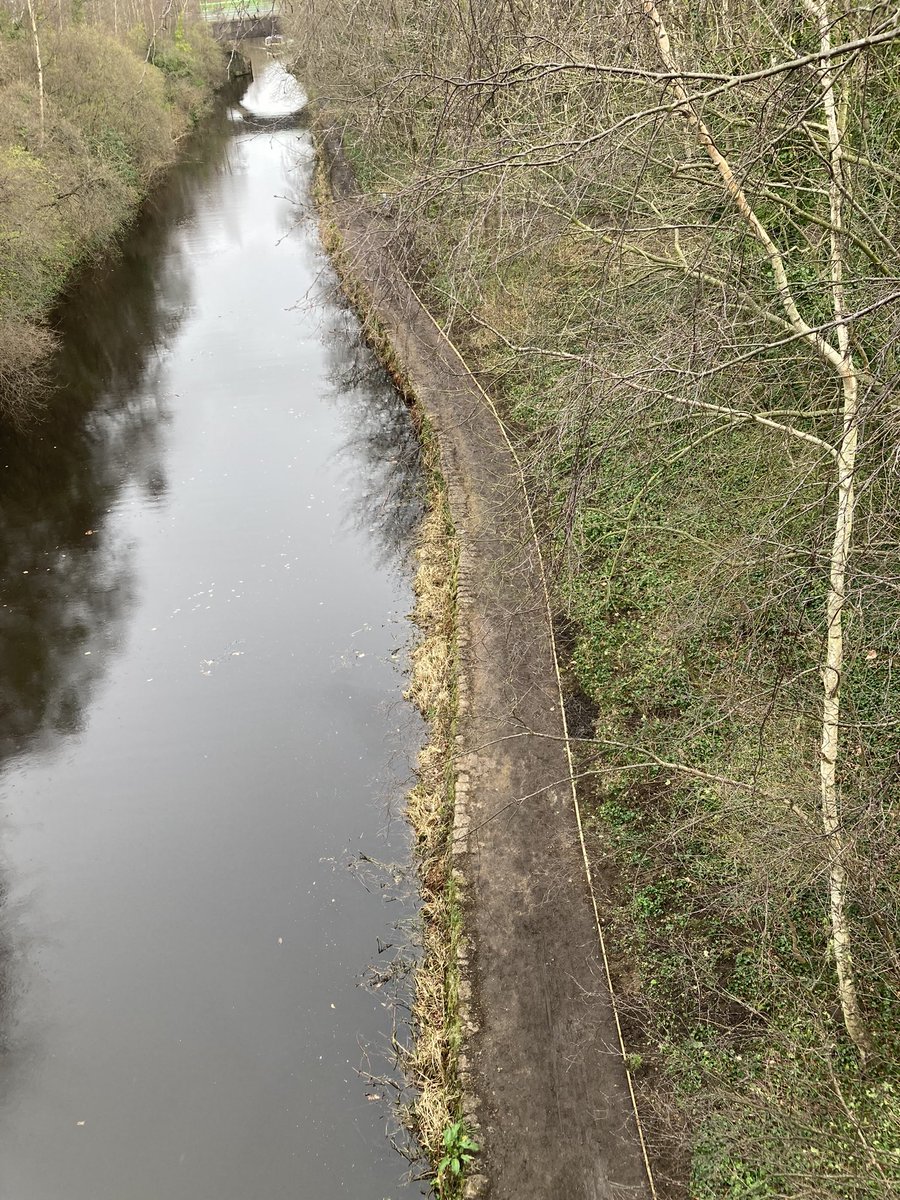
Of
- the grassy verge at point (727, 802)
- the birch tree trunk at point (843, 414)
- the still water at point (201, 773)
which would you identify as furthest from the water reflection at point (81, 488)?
the birch tree trunk at point (843, 414)

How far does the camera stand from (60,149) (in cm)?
2281

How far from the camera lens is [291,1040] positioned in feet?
25.1

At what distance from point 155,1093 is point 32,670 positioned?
6.32m

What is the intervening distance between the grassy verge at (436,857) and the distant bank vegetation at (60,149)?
9.74 meters

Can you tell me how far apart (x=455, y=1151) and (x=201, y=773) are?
5413mm

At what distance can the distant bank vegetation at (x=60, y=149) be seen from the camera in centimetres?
1706

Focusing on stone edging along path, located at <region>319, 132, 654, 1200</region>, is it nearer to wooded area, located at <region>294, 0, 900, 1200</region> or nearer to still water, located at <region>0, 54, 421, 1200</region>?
wooded area, located at <region>294, 0, 900, 1200</region>

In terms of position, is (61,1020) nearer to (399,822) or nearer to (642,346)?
(399,822)

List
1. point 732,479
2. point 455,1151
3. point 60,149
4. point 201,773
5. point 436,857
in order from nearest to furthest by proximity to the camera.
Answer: point 455,1151
point 436,857
point 732,479
point 201,773
point 60,149

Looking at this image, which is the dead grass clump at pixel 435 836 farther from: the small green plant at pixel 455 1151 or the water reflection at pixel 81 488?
the water reflection at pixel 81 488

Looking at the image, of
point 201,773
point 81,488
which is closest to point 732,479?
point 201,773

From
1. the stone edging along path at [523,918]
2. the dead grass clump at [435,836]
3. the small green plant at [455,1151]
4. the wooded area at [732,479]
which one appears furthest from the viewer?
the dead grass clump at [435,836]

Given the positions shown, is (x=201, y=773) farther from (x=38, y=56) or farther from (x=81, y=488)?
(x=38, y=56)

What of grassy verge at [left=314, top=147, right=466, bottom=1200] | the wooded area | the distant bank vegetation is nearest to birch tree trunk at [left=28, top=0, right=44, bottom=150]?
the distant bank vegetation
